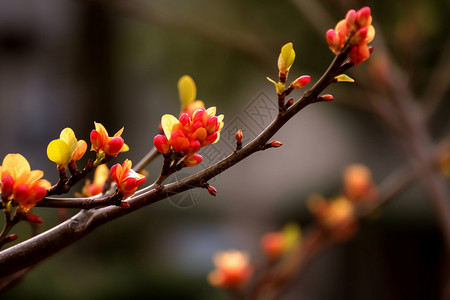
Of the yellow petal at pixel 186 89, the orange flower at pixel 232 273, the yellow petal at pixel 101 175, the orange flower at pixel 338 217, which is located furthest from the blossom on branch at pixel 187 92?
the orange flower at pixel 338 217

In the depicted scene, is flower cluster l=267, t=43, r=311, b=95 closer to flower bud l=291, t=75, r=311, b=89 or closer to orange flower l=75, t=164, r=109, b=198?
flower bud l=291, t=75, r=311, b=89

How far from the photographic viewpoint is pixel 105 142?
319mm

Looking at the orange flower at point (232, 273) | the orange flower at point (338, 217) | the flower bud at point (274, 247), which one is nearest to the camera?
the orange flower at point (232, 273)

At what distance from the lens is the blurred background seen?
1.62m

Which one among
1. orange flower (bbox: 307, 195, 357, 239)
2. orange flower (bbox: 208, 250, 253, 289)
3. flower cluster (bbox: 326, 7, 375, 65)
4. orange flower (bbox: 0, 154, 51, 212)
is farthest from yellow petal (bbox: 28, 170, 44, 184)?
orange flower (bbox: 307, 195, 357, 239)

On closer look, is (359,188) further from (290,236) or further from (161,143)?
(161,143)

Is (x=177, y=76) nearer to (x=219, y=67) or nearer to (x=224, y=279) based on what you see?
(x=219, y=67)

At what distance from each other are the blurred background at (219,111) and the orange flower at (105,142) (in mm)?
843

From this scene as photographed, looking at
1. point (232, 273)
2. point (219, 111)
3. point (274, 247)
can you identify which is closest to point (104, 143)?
point (232, 273)

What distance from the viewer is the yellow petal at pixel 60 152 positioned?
0.99ft

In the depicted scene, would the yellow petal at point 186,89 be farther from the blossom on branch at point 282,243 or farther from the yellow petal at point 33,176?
the blossom on branch at point 282,243

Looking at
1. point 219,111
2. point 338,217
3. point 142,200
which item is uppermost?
point 219,111

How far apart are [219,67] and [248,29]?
1.12 feet

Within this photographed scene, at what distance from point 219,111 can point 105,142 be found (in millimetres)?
2170
